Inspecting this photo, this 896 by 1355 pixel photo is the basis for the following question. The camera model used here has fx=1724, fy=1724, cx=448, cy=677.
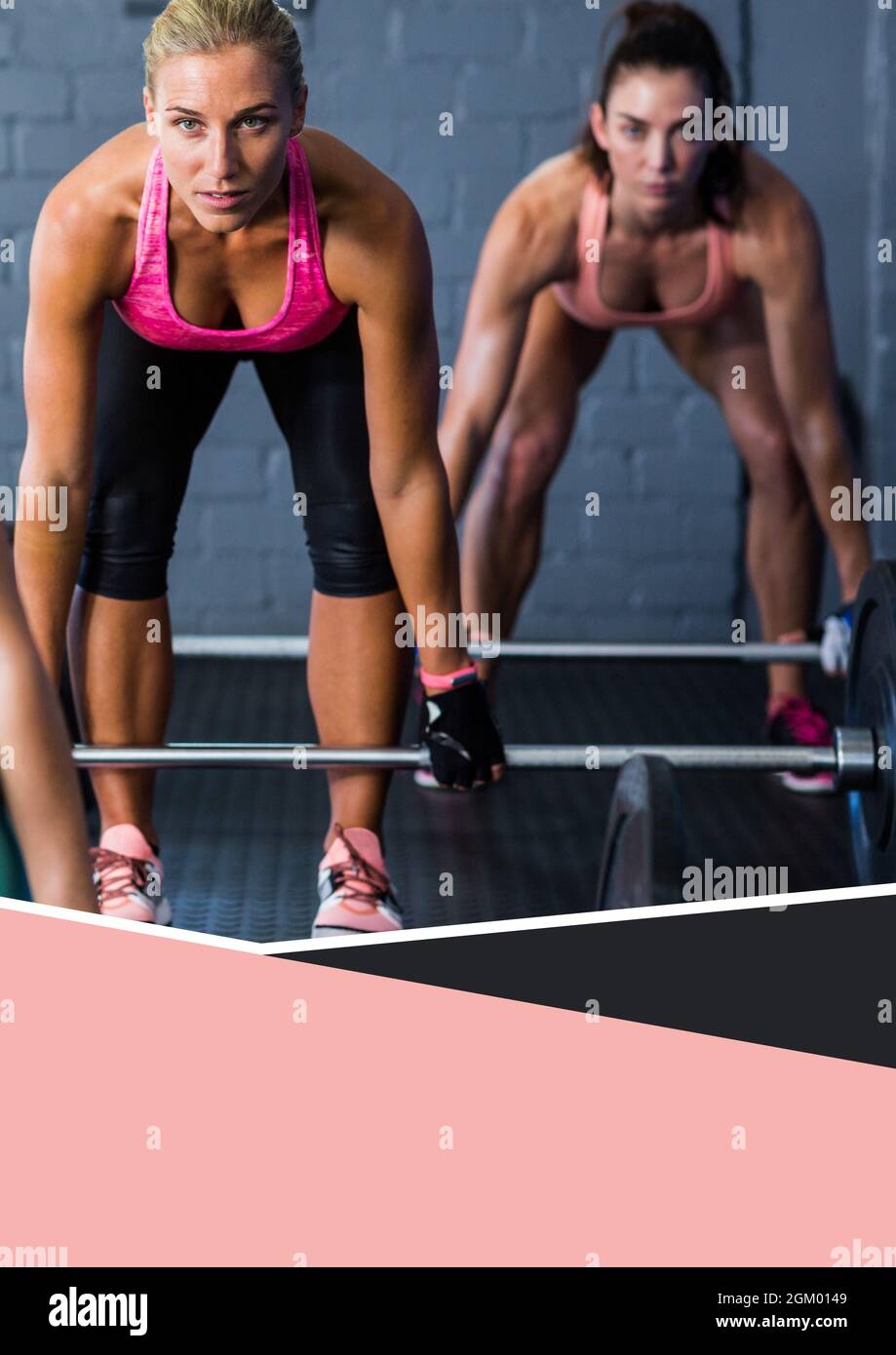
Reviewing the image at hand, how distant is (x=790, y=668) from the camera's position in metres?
2.70

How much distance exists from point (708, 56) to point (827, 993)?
1202 mm

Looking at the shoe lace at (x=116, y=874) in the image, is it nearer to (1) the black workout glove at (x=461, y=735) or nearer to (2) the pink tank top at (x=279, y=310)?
(1) the black workout glove at (x=461, y=735)

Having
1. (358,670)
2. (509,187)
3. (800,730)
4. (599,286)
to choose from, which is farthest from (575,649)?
(509,187)

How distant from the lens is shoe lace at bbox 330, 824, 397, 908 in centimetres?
168

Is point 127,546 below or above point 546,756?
above

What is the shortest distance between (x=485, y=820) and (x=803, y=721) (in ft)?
1.68

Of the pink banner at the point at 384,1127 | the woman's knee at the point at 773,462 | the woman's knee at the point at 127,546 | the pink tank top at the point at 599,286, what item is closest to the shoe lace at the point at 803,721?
the woman's knee at the point at 773,462

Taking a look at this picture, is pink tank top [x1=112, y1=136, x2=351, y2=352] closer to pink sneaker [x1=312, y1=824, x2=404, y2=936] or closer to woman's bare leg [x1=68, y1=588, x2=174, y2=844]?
woman's bare leg [x1=68, y1=588, x2=174, y2=844]

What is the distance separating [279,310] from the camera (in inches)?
54.9

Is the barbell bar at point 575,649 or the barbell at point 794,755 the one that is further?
the barbell bar at point 575,649

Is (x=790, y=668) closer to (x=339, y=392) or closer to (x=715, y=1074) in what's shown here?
(x=339, y=392)

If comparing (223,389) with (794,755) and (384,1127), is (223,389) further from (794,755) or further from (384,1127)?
(384,1127)

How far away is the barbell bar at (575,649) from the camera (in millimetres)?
1895

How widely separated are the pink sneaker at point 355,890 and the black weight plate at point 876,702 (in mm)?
476
